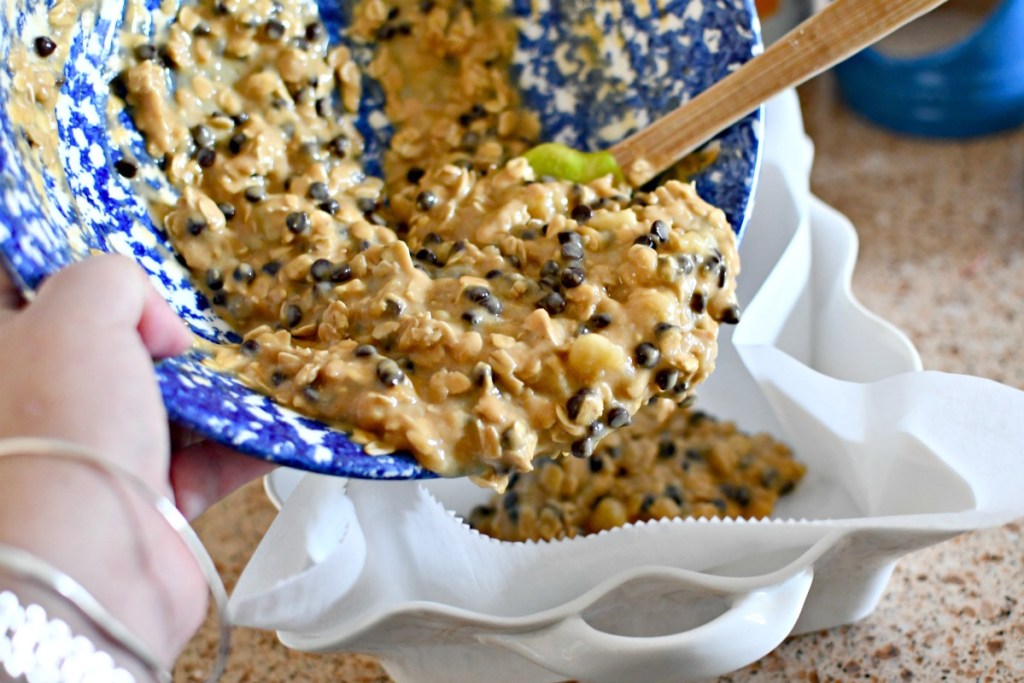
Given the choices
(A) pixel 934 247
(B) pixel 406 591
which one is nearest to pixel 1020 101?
(A) pixel 934 247

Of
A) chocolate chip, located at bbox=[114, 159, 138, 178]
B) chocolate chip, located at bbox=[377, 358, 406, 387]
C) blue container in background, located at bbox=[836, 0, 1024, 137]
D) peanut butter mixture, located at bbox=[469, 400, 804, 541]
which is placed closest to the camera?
chocolate chip, located at bbox=[377, 358, 406, 387]

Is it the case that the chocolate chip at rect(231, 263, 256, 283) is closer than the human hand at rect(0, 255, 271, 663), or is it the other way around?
the human hand at rect(0, 255, 271, 663)

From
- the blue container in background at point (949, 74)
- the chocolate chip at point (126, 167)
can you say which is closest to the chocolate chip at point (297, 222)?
the chocolate chip at point (126, 167)

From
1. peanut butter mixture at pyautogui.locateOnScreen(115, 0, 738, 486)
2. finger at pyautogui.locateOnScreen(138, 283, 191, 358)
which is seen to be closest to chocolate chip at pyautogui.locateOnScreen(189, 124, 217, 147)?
peanut butter mixture at pyautogui.locateOnScreen(115, 0, 738, 486)

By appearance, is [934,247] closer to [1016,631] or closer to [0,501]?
[1016,631]

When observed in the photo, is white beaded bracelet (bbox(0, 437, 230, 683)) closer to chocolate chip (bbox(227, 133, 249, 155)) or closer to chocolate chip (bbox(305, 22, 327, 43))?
chocolate chip (bbox(227, 133, 249, 155))

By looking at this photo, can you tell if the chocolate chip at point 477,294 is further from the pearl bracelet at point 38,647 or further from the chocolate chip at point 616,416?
the pearl bracelet at point 38,647

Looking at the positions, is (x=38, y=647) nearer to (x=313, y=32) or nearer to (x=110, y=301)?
(x=110, y=301)
